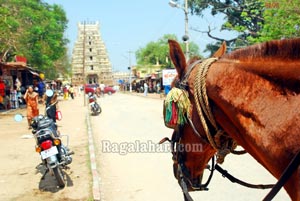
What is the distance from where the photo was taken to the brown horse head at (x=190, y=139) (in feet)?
5.75

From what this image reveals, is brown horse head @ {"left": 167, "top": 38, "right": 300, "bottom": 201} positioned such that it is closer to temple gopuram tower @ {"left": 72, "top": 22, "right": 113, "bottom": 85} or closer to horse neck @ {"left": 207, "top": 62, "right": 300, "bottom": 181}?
horse neck @ {"left": 207, "top": 62, "right": 300, "bottom": 181}

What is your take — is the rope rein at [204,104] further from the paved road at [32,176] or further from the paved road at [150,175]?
the paved road at [32,176]

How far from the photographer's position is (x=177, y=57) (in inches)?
71.2

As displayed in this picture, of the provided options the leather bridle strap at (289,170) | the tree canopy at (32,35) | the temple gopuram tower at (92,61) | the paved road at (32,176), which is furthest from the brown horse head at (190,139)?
the temple gopuram tower at (92,61)

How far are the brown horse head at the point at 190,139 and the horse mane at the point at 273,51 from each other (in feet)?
0.98

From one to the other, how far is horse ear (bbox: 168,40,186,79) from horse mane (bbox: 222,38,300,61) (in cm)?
30

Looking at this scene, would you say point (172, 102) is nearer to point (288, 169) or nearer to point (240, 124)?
point (240, 124)

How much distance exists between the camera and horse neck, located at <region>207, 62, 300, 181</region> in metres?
1.30

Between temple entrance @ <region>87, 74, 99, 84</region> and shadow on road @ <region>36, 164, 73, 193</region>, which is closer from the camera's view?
shadow on road @ <region>36, 164, 73, 193</region>

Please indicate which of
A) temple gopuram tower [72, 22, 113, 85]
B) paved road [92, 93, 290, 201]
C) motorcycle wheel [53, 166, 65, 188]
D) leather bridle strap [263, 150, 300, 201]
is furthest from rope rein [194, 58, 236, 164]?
temple gopuram tower [72, 22, 113, 85]

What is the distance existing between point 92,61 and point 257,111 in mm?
78272

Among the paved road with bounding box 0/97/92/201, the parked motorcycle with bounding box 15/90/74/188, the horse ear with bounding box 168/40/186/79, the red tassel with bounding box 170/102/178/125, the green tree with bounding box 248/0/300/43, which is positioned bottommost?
the paved road with bounding box 0/97/92/201

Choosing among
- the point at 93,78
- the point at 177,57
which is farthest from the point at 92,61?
the point at 177,57

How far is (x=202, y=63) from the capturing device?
1.73 metres
